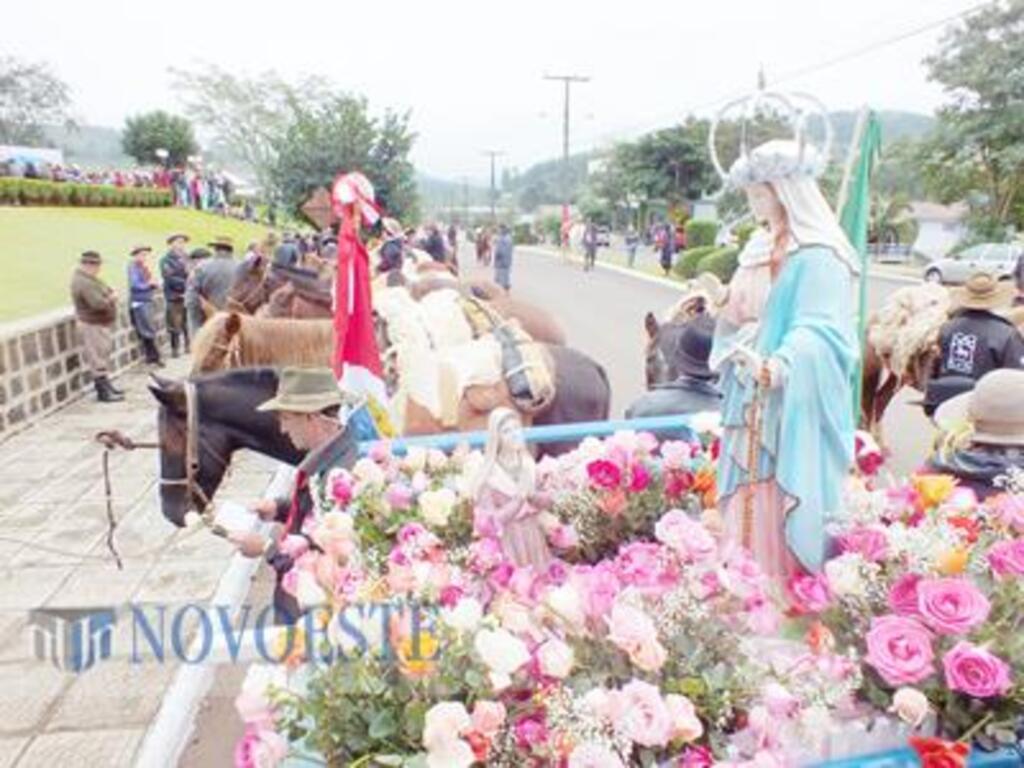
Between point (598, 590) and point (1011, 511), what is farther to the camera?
point (1011, 511)

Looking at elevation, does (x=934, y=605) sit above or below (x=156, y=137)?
below

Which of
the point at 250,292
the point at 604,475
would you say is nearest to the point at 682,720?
the point at 604,475

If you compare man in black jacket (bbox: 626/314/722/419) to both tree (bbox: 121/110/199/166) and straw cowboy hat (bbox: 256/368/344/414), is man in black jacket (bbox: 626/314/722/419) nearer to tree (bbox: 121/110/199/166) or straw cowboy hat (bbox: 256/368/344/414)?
straw cowboy hat (bbox: 256/368/344/414)

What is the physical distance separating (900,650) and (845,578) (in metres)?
0.27

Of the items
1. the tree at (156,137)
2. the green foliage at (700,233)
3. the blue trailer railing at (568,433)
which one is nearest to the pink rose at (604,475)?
the blue trailer railing at (568,433)

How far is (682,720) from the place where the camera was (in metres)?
1.93

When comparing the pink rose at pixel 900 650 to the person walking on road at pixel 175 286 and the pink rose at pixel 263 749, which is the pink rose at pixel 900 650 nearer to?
the pink rose at pixel 263 749

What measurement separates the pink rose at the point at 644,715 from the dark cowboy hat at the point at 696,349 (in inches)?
114

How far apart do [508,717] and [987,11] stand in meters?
33.6

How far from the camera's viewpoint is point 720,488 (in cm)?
288

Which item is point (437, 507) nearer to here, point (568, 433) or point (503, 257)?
point (568, 433)

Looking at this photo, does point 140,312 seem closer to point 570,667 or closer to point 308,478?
point 308,478

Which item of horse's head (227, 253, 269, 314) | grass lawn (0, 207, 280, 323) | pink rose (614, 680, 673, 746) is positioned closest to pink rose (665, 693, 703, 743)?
pink rose (614, 680, 673, 746)

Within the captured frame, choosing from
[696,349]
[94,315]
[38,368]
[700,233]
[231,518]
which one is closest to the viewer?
[231,518]
